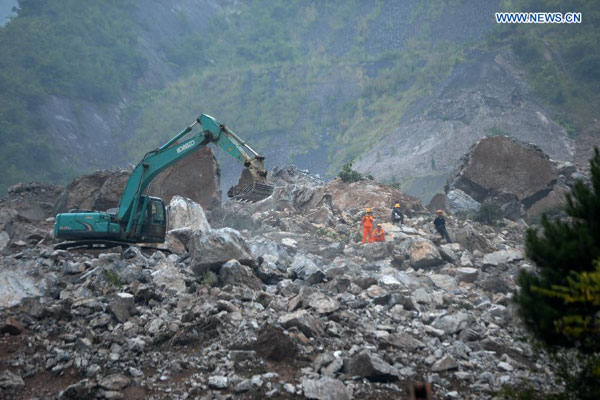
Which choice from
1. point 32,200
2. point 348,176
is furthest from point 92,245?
point 348,176

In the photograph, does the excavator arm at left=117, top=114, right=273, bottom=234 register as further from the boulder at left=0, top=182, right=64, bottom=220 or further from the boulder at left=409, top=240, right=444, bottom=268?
Result: the boulder at left=0, top=182, right=64, bottom=220

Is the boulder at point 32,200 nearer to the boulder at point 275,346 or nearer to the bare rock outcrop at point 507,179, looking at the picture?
the boulder at point 275,346

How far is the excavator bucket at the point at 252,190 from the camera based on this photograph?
8617 mm

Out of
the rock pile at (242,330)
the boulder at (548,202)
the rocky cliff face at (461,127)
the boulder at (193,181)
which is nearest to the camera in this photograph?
the rock pile at (242,330)

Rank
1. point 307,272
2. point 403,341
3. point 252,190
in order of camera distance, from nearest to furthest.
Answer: point 403,341 < point 307,272 < point 252,190

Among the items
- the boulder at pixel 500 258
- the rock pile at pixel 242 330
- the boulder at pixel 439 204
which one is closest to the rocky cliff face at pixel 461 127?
the boulder at pixel 439 204

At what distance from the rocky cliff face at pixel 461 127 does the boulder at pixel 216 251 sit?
76.3ft

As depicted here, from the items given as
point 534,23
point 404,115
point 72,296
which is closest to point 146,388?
point 72,296

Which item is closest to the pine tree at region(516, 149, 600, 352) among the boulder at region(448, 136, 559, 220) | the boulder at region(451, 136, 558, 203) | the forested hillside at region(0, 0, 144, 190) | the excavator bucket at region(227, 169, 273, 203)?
the excavator bucket at region(227, 169, 273, 203)

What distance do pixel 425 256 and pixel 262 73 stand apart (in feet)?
167

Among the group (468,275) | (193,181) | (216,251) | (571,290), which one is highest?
(571,290)

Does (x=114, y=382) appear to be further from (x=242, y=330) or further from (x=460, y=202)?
(x=460, y=202)

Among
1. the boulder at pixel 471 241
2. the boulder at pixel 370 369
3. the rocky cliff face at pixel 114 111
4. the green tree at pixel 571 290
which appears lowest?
the boulder at pixel 471 241

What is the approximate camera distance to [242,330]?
18.9 feet
